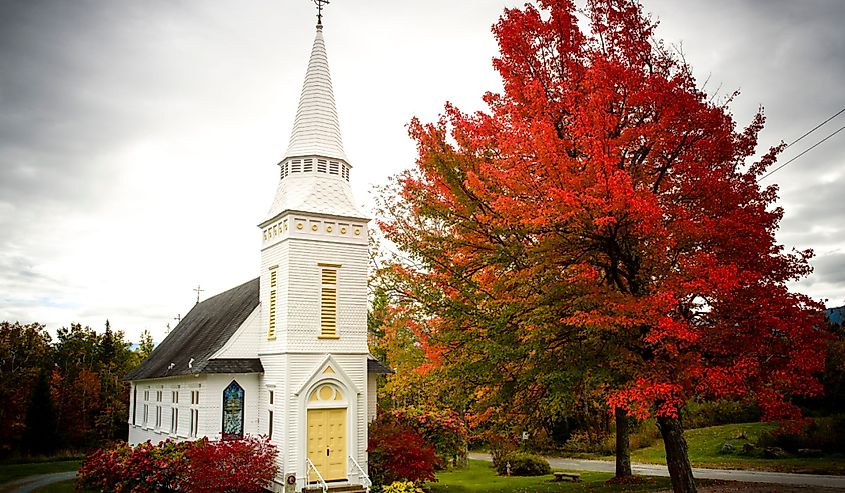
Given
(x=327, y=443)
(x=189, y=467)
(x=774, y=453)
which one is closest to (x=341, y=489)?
(x=327, y=443)

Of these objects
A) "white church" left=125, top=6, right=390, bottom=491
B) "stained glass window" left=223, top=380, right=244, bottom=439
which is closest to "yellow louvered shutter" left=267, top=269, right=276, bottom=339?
"white church" left=125, top=6, right=390, bottom=491

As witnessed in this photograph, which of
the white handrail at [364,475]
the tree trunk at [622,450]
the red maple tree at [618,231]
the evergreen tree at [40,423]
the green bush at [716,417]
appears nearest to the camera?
the red maple tree at [618,231]

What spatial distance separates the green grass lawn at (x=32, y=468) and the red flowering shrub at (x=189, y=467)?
11.7 m

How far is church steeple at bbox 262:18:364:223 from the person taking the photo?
21125 millimetres

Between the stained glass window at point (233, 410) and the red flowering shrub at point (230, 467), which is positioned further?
the stained glass window at point (233, 410)

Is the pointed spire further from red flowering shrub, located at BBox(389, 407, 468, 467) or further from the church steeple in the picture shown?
red flowering shrub, located at BBox(389, 407, 468, 467)

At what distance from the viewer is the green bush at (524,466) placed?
2802 centimetres

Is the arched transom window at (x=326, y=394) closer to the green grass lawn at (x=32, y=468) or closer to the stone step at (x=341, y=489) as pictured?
the stone step at (x=341, y=489)

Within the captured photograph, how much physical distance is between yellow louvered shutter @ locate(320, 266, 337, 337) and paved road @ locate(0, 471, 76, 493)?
1563 cm

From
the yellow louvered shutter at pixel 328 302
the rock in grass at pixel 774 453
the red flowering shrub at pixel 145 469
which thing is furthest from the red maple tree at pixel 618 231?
the rock in grass at pixel 774 453

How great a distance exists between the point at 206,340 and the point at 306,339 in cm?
716

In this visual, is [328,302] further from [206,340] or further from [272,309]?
[206,340]

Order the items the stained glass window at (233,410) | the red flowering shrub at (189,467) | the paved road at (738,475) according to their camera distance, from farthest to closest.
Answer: the stained glass window at (233,410) < the paved road at (738,475) < the red flowering shrub at (189,467)

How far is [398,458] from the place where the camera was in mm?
20000
